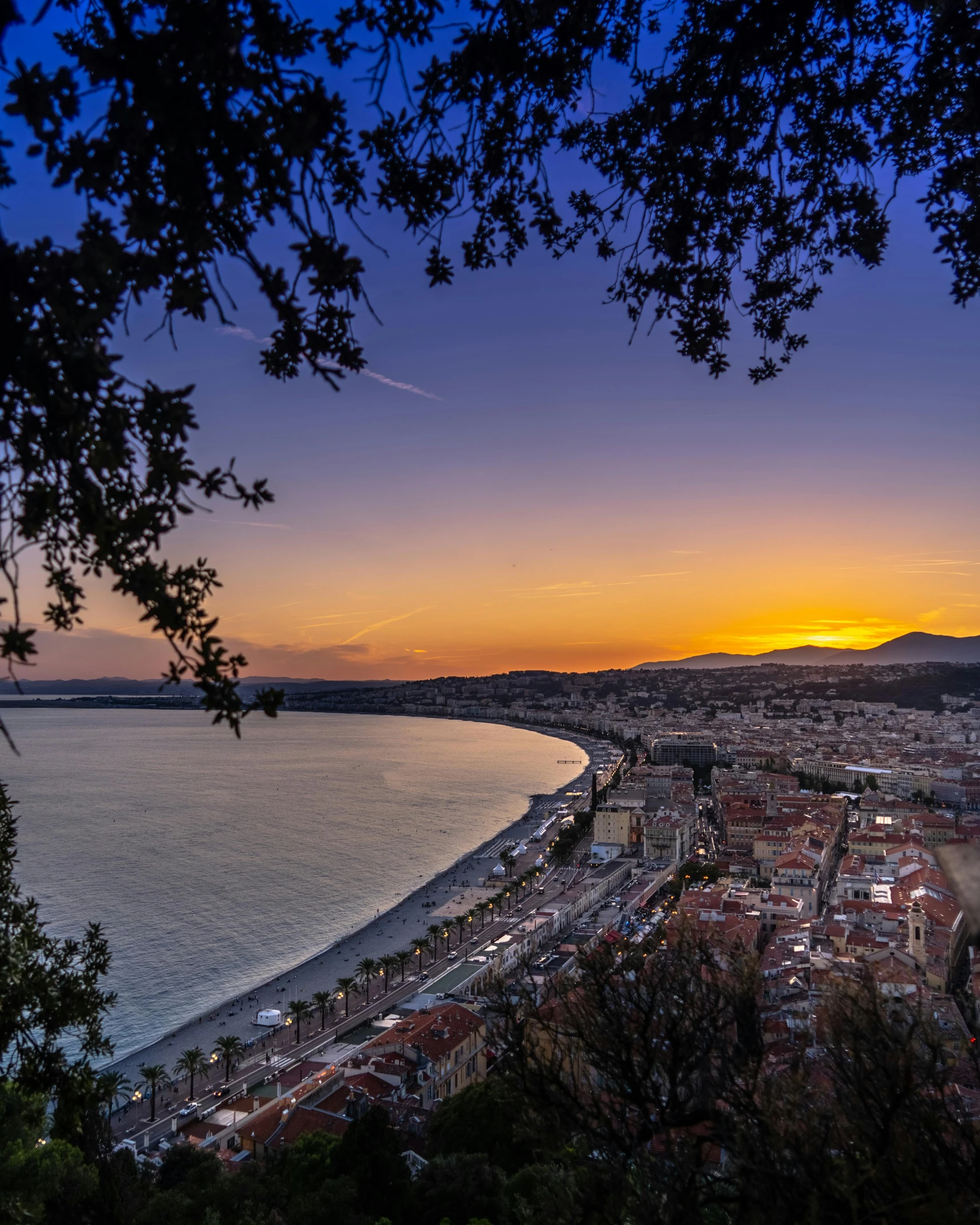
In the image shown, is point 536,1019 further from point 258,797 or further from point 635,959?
point 258,797

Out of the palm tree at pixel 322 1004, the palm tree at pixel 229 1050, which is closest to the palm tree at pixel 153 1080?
the palm tree at pixel 229 1050

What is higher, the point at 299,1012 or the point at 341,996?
the point at 299,1012

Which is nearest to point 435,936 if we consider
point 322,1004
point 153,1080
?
point 322,1004

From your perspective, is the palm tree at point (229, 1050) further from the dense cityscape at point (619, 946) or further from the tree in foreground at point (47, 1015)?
the tree in foreground at point (47, 1015)

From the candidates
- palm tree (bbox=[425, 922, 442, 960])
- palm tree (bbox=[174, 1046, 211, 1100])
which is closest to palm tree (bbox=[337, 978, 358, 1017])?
palm tree (bbox=[174, 1046, 211, 1100])

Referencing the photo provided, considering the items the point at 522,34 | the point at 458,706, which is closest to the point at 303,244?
the point at 522,34

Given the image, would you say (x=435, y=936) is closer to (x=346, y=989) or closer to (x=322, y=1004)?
(x=346, y=989)
